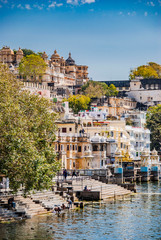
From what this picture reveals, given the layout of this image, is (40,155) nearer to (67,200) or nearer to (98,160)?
(67,200)

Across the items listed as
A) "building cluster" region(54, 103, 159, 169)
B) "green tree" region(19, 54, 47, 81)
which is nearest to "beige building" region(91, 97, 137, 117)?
"green tree" region(19, 54, 47, 81)

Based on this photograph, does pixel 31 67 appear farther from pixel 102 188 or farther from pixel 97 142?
pixel 102 188

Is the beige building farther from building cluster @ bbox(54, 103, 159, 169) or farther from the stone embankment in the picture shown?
the stone embankment

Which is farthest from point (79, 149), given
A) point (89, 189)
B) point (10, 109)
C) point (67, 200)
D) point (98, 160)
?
point (10, 109)

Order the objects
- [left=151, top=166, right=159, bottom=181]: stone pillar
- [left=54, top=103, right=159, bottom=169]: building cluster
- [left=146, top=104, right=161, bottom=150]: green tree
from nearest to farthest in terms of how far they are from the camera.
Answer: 1. [left=54, top=103, right=159, bottom=169]: building cluster
2. [left=151, top=166, right=159, bottom=181]: stone pillar
3. [left=146, top=104, right=161, bottom=150]: green tree

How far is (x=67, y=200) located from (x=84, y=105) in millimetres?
98655

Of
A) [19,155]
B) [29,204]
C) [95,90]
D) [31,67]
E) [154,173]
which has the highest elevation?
[31,67]

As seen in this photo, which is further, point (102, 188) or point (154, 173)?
point (154, 173)

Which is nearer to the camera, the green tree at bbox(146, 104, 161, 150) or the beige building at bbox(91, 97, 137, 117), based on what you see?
the green tree at bbox(146, 104, 161, 150)

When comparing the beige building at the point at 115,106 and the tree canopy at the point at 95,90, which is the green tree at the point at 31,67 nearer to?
the tree canopy at the point at 95,90

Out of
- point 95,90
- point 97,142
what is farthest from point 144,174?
point 95,90

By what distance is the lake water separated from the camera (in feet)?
169

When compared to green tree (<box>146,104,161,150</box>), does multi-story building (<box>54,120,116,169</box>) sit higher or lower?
lower

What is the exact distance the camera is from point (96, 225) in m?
56.2
